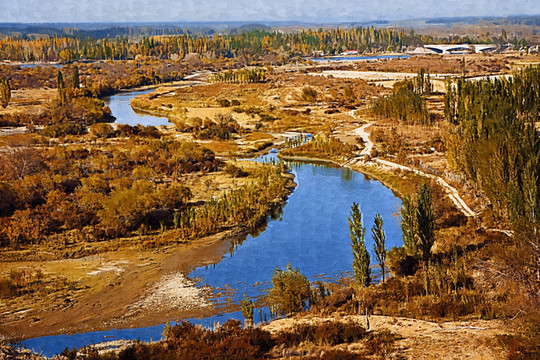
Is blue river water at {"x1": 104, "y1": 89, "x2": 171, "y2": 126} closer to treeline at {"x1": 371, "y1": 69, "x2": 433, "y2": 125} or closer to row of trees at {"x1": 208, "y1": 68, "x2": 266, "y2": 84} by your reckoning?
row of trees at {"x1": 208, "y1": 68, "x2": 266, "y2": 84}

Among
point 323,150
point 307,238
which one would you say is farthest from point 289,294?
point 323,150

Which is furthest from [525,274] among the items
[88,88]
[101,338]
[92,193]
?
[88,88]

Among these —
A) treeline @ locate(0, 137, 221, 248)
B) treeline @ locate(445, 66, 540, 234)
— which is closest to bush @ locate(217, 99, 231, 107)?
treeline @ locate(0, 137, 221, 248)

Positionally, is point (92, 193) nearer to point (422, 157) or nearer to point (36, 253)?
point (36, 253)

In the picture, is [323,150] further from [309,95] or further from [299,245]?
[309,95]

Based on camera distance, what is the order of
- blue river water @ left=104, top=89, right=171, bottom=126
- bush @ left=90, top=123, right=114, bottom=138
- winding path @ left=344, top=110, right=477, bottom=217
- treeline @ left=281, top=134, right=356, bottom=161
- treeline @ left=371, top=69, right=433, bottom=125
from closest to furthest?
winding path @ left=344, top=110, right=477, bottom=217 < treeline @ left=281, top=134, right=356, bottom=161 < treeline @ left=371, top=69, right=433, bottom=125 < bush @ left=90, top=123, right=114, bottom=138 < blue river water @ left=104, top=89, right=171, bottom=126

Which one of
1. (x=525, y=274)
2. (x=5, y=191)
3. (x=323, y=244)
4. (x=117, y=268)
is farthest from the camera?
(x=5, y=191)

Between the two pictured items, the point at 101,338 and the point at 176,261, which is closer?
the point at 101,338
